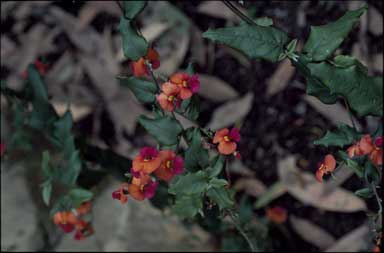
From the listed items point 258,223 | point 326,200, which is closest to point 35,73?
point 258,223

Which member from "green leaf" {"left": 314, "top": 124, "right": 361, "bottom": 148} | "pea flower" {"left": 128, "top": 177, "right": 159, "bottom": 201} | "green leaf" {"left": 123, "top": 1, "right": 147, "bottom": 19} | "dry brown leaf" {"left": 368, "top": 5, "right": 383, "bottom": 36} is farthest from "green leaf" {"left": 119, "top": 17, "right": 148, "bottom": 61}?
"dry brown leaf" {"left": 368, "top": 5, "right": 383, "bottom": 36}

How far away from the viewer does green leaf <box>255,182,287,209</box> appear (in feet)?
6.86

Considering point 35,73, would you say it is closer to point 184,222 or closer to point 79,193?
point 79,193

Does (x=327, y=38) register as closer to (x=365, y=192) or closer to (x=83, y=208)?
(x=365, y=192)

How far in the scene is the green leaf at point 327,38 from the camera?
1102mm

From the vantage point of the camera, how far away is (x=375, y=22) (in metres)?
2.15

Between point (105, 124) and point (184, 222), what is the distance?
0.58 metres

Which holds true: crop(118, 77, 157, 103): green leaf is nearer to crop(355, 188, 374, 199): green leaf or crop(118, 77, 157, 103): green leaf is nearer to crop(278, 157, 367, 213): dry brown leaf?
crop(355, 188, 374, 199): green leaf

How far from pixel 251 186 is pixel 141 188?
931 millimetres

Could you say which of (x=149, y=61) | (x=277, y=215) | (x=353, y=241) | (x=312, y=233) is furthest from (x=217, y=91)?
(x=149, y=61)

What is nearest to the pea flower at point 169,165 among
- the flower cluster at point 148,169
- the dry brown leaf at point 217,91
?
the flower cluster at point 148,169

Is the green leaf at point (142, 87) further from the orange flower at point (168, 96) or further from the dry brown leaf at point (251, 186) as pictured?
the dry brown leaf at point (251, 186)

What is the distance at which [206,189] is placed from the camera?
1.29 metres

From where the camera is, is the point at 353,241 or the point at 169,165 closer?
the point at 169,165
